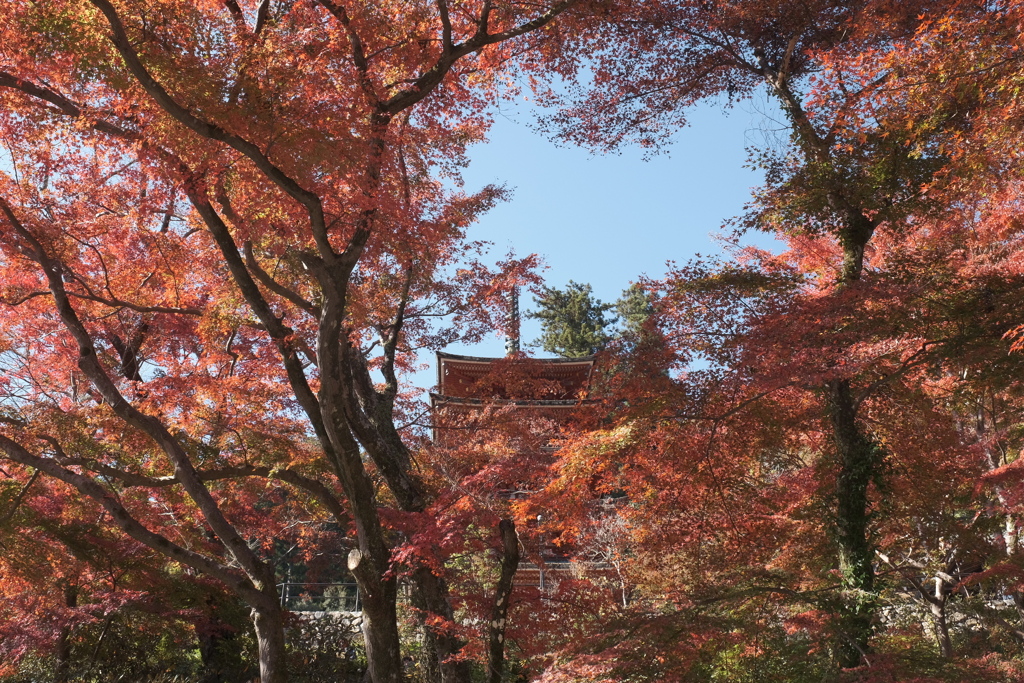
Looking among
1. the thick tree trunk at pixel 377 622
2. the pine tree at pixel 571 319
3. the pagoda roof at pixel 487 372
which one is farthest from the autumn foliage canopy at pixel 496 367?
the pine tree at pixel 571 319

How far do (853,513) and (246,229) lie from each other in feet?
21.8

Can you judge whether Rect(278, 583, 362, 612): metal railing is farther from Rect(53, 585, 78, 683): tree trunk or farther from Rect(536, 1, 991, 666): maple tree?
Rect(536, 1, 991, 666): maple tree

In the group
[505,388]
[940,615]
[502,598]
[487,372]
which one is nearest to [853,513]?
[940,615]

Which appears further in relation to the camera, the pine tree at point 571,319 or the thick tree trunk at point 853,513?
the pine tree at point 571,319

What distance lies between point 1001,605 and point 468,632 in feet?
32.6

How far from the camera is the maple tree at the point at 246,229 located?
5867 mm

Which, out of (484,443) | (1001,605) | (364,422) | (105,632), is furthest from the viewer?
(1001,605)

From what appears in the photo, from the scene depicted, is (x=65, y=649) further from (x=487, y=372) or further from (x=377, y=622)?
(x=487, y=372)

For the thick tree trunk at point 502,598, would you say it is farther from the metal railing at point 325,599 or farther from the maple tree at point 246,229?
the metal railing at point 325,599

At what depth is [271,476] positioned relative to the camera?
24.0 ft

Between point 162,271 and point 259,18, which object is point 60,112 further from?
point 162,271

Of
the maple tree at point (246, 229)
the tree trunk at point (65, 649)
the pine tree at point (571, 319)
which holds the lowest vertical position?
→ the tree trunk at point (65, 649)

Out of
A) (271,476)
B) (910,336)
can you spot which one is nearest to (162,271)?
(271,476)

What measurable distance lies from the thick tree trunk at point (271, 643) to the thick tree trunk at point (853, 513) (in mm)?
5142
